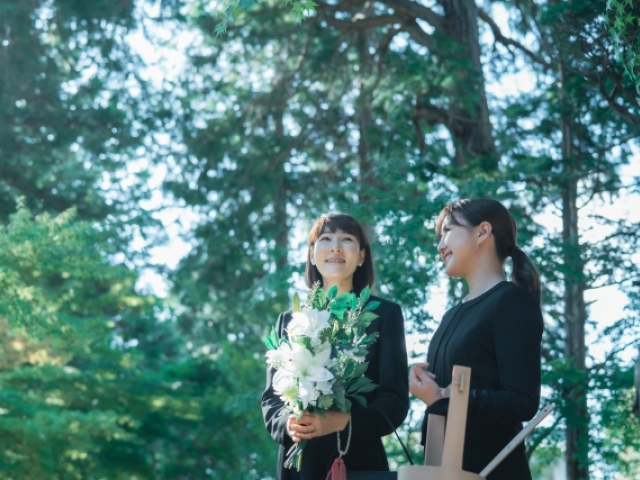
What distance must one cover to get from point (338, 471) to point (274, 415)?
449 mm

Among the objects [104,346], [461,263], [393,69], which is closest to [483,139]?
[393,69]

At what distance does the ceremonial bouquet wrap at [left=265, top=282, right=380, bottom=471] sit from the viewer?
273 cm

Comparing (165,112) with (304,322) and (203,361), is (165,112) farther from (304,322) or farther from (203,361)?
(304,322)

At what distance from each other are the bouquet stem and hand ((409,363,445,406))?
453 millimetres

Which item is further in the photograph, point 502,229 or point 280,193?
point 280,193

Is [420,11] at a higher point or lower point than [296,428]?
higher

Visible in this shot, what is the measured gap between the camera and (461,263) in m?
3.00

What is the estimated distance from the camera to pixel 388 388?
309 centimetres

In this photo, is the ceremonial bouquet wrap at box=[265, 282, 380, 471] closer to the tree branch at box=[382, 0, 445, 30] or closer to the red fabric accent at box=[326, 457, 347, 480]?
the red fabric accent at box=[326, 457, 347, 480]

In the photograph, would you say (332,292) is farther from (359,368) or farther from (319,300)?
(359,368)

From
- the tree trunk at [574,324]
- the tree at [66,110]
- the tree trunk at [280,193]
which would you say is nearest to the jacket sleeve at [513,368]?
the tree trunk at [574,324]

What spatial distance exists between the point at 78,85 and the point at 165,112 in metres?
1.62

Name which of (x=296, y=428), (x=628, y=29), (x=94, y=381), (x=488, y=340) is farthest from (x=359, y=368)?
(x=94, y=381)

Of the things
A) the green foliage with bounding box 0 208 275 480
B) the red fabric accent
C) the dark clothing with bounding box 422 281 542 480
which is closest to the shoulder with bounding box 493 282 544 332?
the dark clothing with bounding box 422 281 542 480
